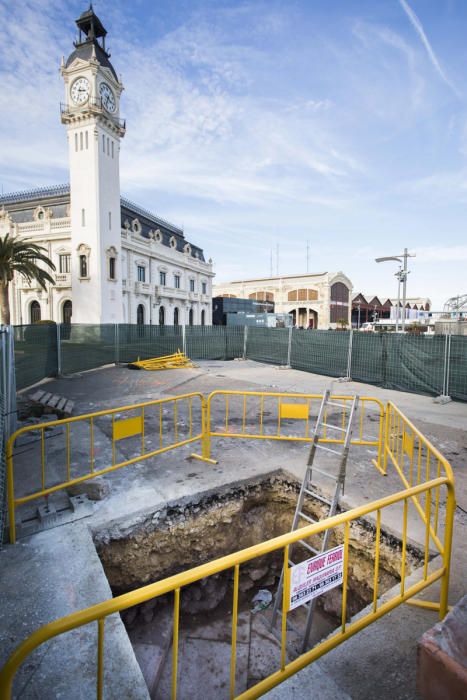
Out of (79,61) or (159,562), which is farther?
(79,61)

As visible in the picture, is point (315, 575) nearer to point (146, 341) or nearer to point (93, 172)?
point (146, 341)

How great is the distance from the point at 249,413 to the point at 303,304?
200 feet

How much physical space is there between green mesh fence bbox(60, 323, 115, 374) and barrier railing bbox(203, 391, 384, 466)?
8471 millimetres

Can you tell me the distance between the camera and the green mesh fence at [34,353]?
11117 millimetres

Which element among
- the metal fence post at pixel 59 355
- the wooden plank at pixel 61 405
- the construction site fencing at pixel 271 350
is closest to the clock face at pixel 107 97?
the construction site fencing at pixel 271 350

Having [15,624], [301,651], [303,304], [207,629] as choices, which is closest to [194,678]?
[207,629]

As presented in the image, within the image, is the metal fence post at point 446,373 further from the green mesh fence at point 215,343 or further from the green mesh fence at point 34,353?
the green mesh fence at point 34,353

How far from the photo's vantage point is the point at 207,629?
3871mm

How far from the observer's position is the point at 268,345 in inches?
754

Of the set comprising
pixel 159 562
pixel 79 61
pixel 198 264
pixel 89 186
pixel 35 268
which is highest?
pixel 79 61

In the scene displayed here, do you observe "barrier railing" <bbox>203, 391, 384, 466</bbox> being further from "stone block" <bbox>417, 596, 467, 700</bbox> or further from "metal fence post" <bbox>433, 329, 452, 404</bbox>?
"stone block" <bbox>417, 596, 467, 700</bbox>

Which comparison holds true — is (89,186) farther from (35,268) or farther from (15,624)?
(15,624)

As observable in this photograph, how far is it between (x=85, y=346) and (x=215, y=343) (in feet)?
24.7

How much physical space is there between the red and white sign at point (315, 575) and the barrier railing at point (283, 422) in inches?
134
